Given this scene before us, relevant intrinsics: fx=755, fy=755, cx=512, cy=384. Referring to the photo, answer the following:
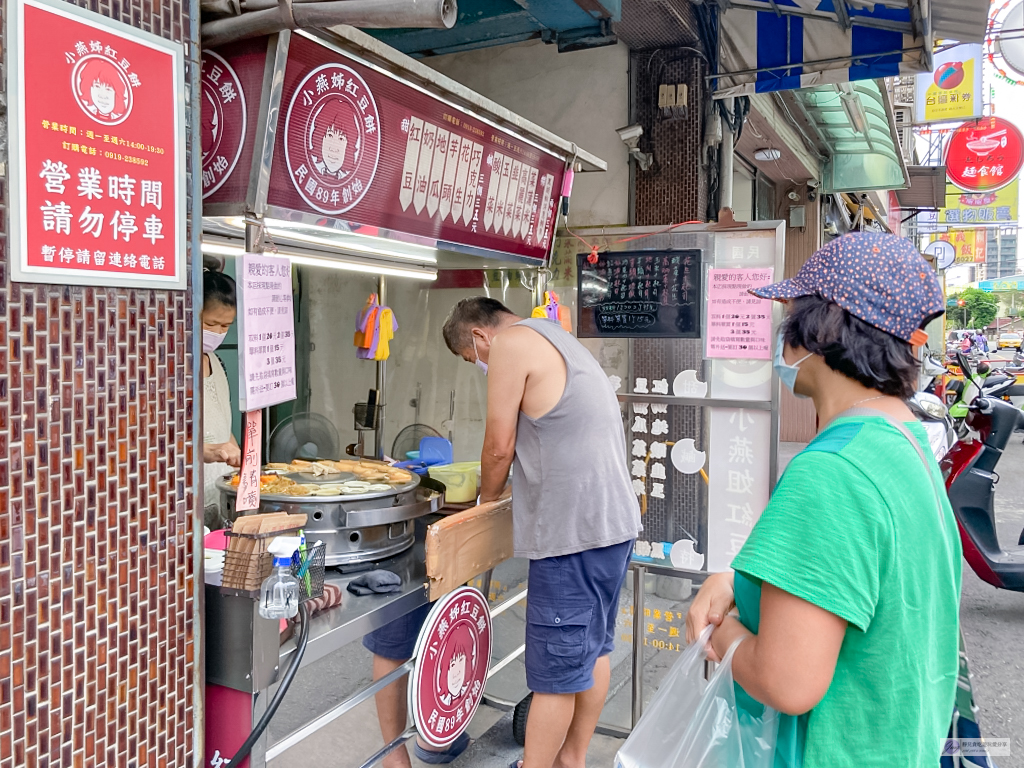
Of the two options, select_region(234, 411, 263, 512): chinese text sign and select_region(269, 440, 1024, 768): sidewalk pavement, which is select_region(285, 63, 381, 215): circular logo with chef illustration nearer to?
select_region(234, 411, 263, 512): chinese text sign

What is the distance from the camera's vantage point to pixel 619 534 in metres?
2.95

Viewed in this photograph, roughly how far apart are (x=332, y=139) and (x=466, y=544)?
1.51 meters

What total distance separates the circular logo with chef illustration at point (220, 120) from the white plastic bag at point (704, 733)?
172cm

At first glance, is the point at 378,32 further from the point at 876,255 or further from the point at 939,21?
the point at 876,255

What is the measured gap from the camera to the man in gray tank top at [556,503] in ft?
9.51

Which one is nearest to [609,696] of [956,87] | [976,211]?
[956,87]

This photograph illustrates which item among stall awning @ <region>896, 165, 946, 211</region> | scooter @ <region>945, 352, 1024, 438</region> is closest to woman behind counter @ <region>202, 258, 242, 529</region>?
scooter @ <region>945, 352, 1024, 438</region>

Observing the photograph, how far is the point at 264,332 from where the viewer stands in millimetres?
2057

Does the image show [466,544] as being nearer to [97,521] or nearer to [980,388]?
[97,521]

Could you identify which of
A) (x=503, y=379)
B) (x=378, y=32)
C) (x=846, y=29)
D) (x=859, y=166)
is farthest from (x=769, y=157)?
(x=503, y=379)

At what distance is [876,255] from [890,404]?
0.27 m

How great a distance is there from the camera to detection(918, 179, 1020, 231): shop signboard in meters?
20.7

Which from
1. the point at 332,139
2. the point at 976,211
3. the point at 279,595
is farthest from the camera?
the point at 976,211

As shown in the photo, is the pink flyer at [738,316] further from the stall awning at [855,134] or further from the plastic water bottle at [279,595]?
the stall awning at [855,134]
